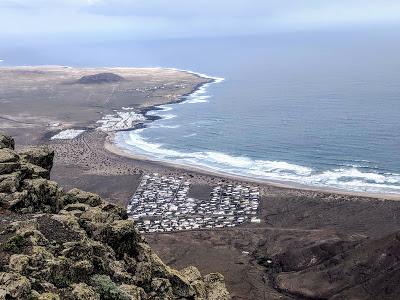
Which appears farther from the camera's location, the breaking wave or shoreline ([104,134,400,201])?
the breaking wave

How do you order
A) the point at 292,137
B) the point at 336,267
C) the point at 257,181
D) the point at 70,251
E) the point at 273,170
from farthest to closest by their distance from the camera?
the point at 292,137, the point at 273,170, the point at 257,181, the point at 336,267, the point at 70,251

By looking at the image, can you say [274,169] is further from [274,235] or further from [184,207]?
[274,235]

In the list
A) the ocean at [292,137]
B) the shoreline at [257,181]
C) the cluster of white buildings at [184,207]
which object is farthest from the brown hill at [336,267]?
the ocean at [292,137]

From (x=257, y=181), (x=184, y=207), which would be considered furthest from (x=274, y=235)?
(x=257, y=181)

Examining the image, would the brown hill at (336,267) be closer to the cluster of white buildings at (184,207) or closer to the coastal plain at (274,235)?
the coastal plain at (274,235)

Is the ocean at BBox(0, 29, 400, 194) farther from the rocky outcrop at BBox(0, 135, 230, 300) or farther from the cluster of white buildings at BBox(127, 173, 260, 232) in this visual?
the rocky outcrop at BBox(0, 135, 230, 300)

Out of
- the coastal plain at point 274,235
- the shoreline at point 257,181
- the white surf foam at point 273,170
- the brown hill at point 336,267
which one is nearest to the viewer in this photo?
the brown hill at point 336,267

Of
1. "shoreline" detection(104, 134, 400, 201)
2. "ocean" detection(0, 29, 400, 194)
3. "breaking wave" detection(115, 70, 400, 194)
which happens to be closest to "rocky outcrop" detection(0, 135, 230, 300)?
"shoreline" detection(104, 134, 400, 201)
